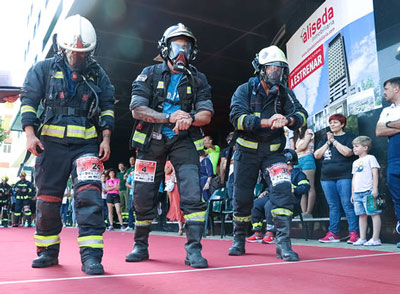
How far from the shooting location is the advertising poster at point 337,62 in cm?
584

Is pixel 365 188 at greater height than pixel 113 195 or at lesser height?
lesser

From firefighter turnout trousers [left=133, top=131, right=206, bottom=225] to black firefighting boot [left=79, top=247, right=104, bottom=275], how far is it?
2.62 feet

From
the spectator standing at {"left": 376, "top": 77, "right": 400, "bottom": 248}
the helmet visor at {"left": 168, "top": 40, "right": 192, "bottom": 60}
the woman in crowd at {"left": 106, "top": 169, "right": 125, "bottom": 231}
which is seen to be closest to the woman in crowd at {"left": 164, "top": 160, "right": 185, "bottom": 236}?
the woman in crowd at {"left": 106, "top": 169, "right": 125, "bottom": 231}

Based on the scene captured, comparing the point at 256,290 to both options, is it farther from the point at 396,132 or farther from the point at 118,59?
the point at 118,59

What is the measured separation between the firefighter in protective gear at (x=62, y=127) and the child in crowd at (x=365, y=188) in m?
3.63

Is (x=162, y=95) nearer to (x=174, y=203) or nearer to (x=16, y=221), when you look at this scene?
(x=174, y=203)

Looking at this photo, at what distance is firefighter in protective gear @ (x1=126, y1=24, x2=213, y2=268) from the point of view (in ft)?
11.9

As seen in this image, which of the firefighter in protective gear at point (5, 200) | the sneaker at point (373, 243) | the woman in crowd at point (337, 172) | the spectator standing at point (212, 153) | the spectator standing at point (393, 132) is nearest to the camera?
the spectator standing at point (393, 132)

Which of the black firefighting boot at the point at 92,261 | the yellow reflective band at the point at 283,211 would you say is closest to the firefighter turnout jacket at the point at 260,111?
the yellow reflective band at the point at 283,211

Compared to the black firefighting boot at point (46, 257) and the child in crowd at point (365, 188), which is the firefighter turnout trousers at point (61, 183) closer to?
the black firefighting boot at point (46, 257)

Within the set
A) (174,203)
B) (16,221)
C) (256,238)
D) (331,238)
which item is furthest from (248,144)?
(16,221)

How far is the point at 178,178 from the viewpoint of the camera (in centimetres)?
366

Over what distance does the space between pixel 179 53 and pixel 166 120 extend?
0.61m

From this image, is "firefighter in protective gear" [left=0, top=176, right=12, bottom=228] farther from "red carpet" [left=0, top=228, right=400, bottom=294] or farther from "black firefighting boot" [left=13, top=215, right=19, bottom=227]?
"red carpet" [left=0, top=228, right=400, bottom=294]
